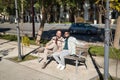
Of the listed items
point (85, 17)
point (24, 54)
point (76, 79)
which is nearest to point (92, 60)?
point (76, 79)

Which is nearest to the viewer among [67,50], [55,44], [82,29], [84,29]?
[67,50]

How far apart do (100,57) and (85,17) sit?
39569mm

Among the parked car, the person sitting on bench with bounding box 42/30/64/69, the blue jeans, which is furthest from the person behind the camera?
the parked car

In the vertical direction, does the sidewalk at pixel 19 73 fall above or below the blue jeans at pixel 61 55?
below

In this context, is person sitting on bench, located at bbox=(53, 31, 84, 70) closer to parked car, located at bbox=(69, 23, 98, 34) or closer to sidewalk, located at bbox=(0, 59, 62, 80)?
sidewalk, located at bbox=(0, 59, 62, 80)

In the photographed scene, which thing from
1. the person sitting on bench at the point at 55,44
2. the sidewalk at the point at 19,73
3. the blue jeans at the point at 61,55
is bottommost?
the sidewalk at the point at 19,73

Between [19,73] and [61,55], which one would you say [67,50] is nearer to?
[61,55]

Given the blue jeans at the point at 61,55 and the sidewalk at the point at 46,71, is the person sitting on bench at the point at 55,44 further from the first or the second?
the sidewalk at the point at 46,71

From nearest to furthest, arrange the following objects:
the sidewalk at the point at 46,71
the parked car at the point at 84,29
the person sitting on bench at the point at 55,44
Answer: the sidewalk at the point at 46,71 → the person sitting on bench at the point at 55,44 → the parked car at the point at 84,29

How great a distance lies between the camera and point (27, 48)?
13656mm

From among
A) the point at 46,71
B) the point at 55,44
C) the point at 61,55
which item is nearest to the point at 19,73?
the point at 46,71

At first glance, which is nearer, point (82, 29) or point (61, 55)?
point (61, 55)

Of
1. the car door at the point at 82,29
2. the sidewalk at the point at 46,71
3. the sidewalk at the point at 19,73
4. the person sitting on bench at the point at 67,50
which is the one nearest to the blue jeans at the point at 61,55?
the person sitting on bench at the point at 67,50

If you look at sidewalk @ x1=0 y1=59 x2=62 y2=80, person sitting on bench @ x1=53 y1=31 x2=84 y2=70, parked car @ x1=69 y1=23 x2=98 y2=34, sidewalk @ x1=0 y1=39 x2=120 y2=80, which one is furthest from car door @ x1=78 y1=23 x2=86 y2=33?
person sitting on bench @ x1=53 y1=31 x2=84 y2=70
